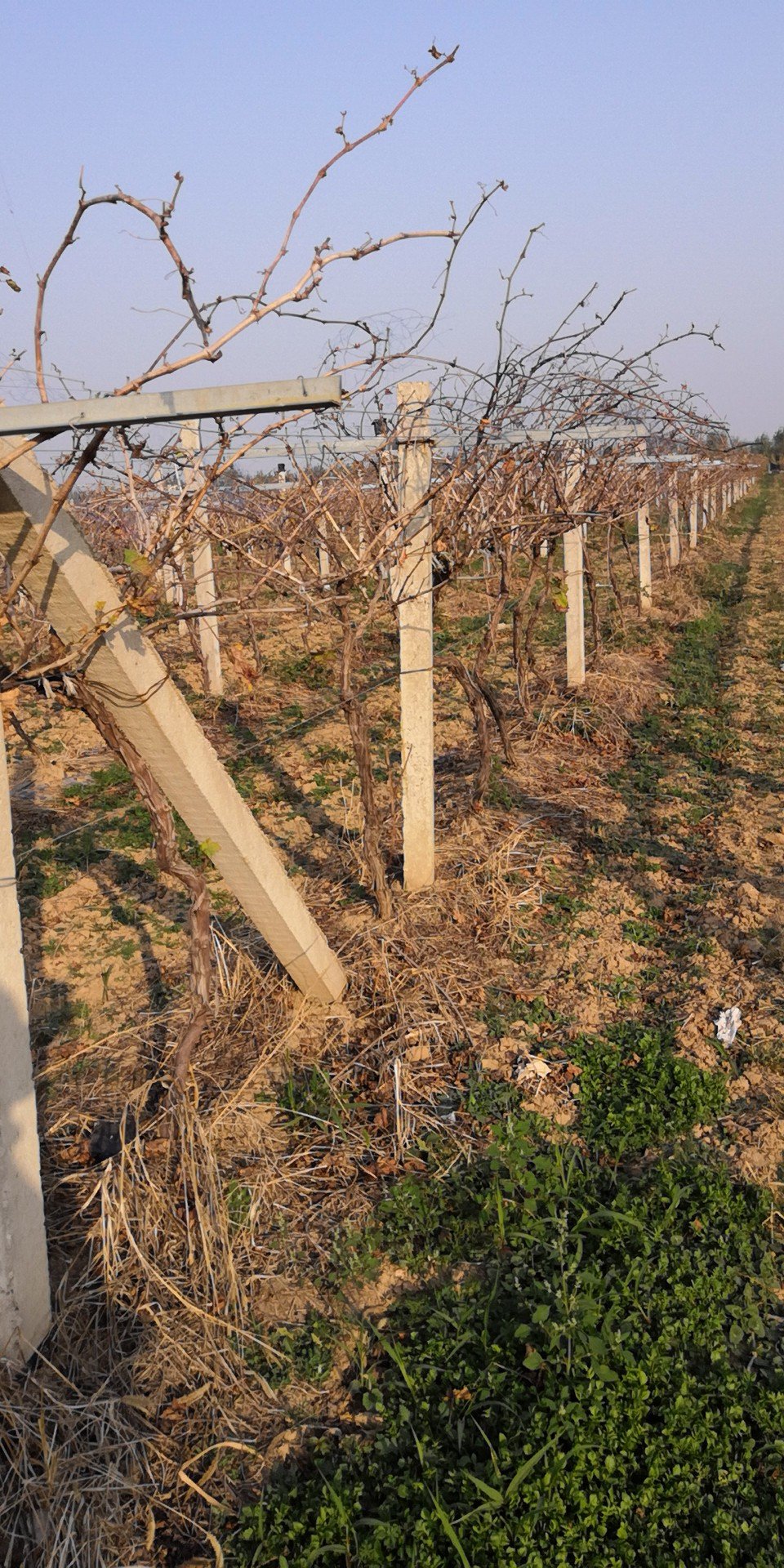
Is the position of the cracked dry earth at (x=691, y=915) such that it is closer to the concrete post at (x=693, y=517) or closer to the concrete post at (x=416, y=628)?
the concrete post at (x=416, y=628)

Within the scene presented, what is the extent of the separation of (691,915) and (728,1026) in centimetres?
105

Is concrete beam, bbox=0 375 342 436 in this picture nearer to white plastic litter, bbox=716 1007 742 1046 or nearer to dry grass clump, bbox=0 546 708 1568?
dry grass clump, bbox=0 546 708 1568

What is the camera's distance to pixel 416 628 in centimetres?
451

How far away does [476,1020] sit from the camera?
384cm

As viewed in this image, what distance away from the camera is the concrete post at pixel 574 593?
27.4ft

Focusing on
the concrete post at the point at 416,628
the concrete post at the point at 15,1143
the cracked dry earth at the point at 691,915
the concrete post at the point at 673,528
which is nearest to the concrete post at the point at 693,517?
the concrete post at the point at 673,528

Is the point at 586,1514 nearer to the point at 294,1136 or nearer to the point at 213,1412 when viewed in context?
the point at 213,1412

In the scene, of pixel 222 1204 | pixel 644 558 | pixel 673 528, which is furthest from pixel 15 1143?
pixel 673 528

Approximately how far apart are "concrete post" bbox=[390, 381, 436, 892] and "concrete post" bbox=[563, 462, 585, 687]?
3.94 m

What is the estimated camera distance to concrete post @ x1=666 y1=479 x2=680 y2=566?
15.9 m

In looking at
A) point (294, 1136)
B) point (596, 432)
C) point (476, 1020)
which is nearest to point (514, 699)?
point (596, 432)

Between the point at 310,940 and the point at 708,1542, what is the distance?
200 cm

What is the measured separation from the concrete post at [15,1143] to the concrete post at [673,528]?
14.8m

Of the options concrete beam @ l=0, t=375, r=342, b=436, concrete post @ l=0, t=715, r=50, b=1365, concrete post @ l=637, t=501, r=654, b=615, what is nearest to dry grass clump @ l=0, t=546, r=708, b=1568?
concrete post @ l=0, t=715, r=50, b=1365
